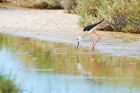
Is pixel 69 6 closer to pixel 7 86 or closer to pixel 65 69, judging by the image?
pixel 65 69

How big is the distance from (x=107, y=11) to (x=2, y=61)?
7.58 metres

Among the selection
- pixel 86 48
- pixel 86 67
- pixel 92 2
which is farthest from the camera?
pixel 92 2

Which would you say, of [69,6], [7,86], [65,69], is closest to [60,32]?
[65,69]

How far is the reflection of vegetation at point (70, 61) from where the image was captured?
1253 centimetres

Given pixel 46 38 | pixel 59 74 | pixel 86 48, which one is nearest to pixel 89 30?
pixel 86 48

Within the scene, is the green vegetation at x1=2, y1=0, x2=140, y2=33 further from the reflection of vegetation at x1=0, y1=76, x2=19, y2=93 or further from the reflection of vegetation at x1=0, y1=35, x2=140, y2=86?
the reflection of vegetation at x1=0, y1=76, x2=19, y2=93

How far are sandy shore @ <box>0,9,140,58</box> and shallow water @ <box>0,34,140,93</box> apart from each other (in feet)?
2.74

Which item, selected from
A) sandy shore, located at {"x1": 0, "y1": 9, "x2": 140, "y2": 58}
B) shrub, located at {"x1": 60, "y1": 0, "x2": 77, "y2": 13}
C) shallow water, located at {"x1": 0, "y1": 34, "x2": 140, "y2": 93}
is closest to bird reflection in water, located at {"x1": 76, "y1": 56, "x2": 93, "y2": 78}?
shallow water, located at {"x1": 0, "y1": 34, "x2": 140, "y2": 93}

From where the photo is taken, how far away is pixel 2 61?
13711mm

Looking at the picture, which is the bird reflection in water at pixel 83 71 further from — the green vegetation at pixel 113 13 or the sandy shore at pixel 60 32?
the green vegetation at pixel 113 13

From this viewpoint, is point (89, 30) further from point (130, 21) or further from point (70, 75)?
point (70, 75)

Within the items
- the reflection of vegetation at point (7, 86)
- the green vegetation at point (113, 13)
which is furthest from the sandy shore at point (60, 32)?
the reflection of vegetation at point (7, 86)

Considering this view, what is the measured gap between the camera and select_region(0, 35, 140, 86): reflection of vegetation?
41.1 ft

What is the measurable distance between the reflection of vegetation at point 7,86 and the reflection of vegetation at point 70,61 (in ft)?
10.8
